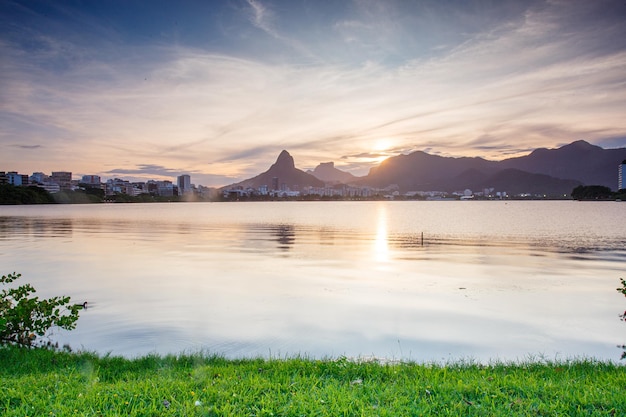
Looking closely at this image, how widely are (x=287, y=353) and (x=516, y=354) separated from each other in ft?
17.7

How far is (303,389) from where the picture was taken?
6.80 meters

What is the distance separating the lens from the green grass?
19.7 feet

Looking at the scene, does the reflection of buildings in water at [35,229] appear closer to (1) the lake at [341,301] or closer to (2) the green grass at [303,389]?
(1) the lake at [341,301]

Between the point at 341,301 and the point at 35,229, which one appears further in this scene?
the point at 35,229

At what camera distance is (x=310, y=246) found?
1385 inches

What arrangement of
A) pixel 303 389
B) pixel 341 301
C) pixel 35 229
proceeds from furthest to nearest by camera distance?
pixel 35 229 → pixel 341 301 → pixel 303 389

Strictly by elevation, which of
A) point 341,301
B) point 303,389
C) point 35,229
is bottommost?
point 341,301

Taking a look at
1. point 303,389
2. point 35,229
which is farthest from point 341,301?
point 35,229

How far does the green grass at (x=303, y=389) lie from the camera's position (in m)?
6.01

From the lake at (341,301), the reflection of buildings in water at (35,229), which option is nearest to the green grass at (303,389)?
the lake at (341,301)

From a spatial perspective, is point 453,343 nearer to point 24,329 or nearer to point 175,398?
point 175,398

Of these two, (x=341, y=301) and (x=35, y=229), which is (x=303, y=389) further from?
(x=35, y=229)

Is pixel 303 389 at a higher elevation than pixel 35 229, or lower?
higher

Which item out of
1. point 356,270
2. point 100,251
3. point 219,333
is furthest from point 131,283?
point 100,251
